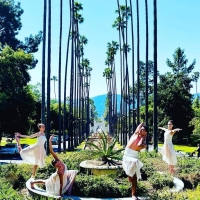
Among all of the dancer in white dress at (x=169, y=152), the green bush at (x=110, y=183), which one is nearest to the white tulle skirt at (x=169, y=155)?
the dancer in white dress at (x=169, y=152)

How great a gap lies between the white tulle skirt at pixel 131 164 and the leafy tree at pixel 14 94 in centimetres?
2667

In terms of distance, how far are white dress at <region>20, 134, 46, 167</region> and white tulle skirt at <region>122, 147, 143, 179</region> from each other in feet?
11.7

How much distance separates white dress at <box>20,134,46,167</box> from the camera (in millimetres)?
12125

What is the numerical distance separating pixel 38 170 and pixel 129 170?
4.41 metres

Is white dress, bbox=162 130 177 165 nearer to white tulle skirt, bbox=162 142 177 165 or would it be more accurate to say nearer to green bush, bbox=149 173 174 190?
white tulle skirt, bbox=162 142 177 165

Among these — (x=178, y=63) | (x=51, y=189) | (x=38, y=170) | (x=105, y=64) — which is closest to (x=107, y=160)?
(x=38, y=170)

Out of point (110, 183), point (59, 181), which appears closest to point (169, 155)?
point (110, 183)

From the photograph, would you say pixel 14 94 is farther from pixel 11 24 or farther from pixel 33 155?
pixel 33 155

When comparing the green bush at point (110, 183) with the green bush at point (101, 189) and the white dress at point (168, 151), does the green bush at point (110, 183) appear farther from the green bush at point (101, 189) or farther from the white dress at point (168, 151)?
the white dress at point (168, 151)

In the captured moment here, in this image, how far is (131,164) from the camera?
9492 mm

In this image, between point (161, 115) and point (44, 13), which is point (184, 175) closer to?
point (44, 13)

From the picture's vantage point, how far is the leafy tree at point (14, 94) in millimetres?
35750

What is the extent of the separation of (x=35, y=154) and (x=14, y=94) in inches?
992

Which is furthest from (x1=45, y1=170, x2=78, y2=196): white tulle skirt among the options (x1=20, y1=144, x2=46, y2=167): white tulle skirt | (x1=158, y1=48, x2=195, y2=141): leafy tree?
(x1=158, y1=48, x2=195, y2=141): leafy tree
